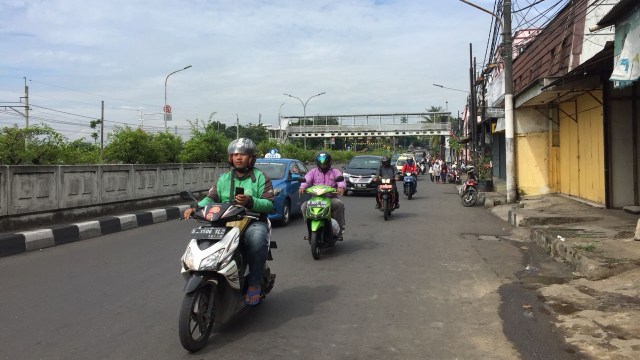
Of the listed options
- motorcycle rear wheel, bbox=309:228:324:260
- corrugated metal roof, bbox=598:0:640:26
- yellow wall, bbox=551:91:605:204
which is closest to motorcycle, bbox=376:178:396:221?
motorcycle rear wheel, bbox=309:228:324:260

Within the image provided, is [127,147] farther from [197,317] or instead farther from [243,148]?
[197,317]

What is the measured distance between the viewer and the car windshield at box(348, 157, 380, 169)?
20.5 m

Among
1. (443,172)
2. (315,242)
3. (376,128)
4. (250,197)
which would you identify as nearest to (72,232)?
(315,242)

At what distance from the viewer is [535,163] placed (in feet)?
52.5

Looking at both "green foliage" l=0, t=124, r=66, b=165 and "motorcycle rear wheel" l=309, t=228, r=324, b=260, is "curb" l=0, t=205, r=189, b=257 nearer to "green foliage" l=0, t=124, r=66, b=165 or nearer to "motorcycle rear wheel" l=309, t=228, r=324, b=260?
"green foliage" l=0, t=124, r=66, b=165

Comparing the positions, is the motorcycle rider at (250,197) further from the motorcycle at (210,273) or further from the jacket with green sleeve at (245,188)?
the motorcycle at (210,273)

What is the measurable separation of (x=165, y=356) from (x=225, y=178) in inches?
64.3

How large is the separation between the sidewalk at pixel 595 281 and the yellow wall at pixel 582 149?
6.46ft

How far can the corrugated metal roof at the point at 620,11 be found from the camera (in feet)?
20.5

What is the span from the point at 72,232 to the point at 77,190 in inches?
65.1

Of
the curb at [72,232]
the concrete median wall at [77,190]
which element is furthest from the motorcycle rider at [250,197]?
the concrete median wall at [77,190]

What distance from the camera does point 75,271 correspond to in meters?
6.86

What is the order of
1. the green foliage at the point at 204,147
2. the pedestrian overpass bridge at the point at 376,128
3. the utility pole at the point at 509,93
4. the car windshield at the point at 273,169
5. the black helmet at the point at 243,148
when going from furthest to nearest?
the pedestrian overpass bridge at the point at 376,128, the green foliage at the point at 204,147, the utility pole at the point at 509,93, the car windshield at the point at 273,169, the black helmet at the point at 243,148

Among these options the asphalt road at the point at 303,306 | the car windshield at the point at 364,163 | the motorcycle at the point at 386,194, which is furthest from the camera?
the car windshield at the point at 364,163
